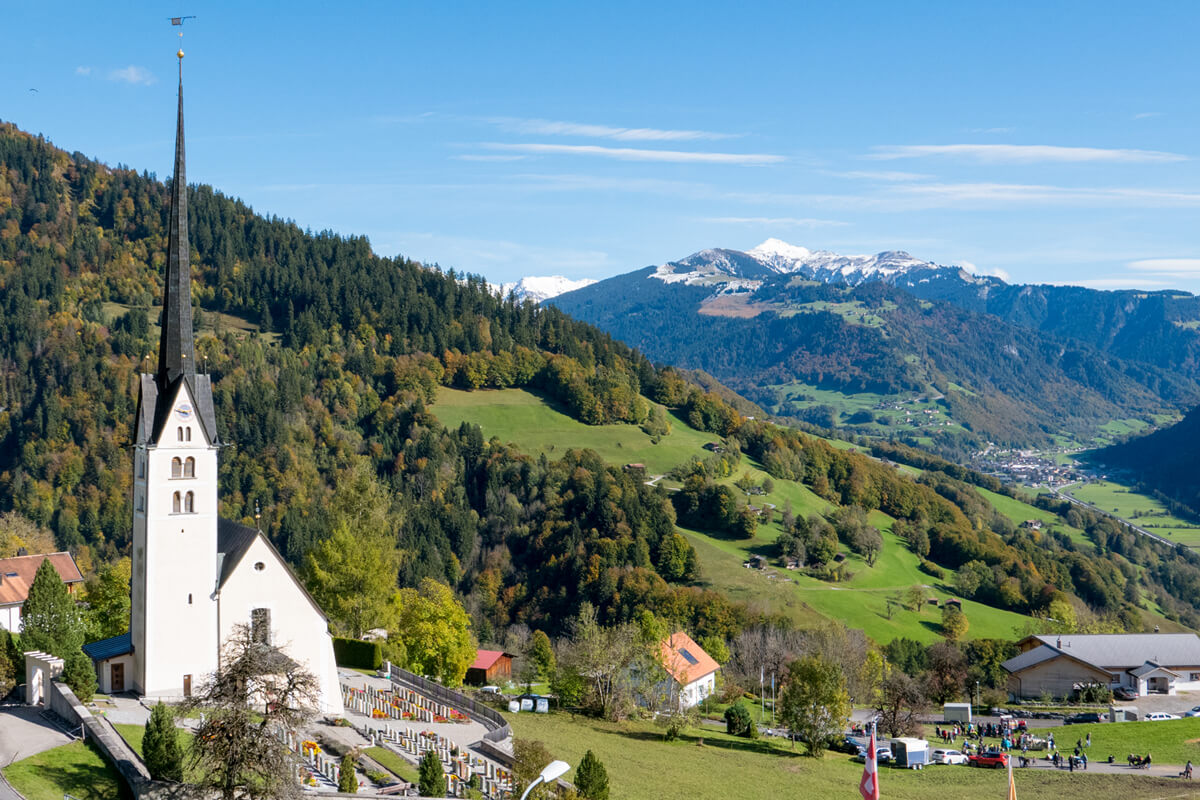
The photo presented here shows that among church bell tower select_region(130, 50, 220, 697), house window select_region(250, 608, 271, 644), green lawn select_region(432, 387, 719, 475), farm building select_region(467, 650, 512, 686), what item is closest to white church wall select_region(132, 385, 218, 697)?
church bell tower select_region(130, 50, 220, 697)

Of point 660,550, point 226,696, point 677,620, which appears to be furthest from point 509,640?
point 226,696

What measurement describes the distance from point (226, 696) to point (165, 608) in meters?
17.5

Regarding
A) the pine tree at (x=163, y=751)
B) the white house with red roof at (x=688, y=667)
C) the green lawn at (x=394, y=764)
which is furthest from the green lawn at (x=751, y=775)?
the pine tree at (x=163, y=751)

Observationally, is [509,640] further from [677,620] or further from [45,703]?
[45,703]

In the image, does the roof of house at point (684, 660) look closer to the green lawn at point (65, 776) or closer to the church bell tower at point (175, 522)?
the church bell tower at point (175, 522)

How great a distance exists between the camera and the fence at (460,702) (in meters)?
53.7

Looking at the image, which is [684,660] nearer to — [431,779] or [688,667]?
[688,667]

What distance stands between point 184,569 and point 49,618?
8.32m

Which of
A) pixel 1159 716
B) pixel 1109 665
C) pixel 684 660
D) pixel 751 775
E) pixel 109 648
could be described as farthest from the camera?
pixel 1109 665

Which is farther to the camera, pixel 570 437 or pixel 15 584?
pixel 570 437

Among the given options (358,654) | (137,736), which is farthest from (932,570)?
(137,736)

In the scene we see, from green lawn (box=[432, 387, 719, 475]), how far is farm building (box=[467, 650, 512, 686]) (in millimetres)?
86554

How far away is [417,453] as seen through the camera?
183 meters

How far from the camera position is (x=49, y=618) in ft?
180
